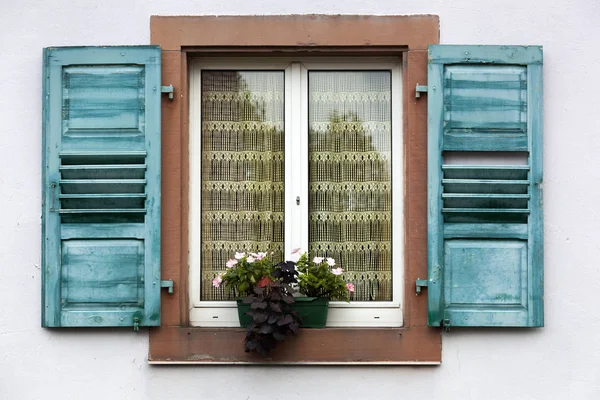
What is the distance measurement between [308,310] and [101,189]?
1.42 meters

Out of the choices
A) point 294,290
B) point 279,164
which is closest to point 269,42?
point 279,164

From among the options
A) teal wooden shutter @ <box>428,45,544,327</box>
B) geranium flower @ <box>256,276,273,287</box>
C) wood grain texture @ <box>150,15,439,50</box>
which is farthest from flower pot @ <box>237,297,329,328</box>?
wood grain texture @ <box>150,15,439,50</box>

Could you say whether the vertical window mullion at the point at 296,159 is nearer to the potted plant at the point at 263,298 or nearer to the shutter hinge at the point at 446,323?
the potted plant at the point at 263,298

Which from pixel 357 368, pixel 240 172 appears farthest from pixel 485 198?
pixel 240 172

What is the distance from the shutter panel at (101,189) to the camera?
561 centimetres

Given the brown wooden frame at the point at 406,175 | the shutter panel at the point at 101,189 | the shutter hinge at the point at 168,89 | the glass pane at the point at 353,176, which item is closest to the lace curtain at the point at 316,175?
the glass pane at the point at 353,176

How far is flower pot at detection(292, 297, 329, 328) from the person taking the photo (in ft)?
18.3

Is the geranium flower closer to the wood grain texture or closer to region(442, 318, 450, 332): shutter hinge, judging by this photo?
region(442, 318, 450, 332): shutter hinge

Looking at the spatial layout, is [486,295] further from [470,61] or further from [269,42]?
[269,42]

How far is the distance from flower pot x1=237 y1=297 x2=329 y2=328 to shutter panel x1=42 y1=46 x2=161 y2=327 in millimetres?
501

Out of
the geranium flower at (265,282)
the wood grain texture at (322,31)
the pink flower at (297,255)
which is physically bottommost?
the geranium flower at (265,282)

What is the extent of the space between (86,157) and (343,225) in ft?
5.26

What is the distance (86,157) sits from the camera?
5.65m

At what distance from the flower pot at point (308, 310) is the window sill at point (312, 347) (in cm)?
5
